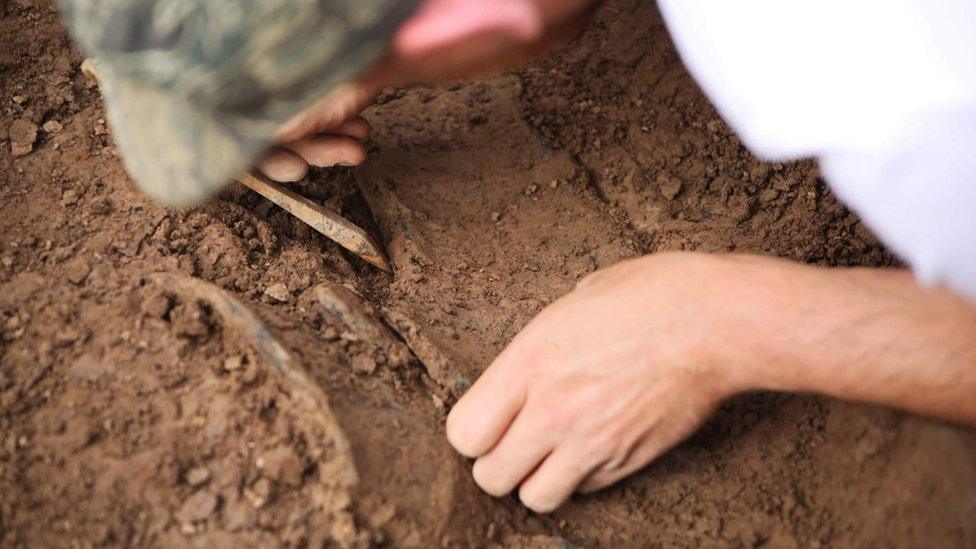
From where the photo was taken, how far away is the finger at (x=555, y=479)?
4.64ft

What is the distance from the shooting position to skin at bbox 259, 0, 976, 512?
1210 millimetres

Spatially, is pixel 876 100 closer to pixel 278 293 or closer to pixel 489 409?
pixel 489 409

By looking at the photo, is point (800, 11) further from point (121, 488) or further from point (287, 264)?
point (121, 488)

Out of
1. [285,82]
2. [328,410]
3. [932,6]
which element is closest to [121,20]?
[285,82]

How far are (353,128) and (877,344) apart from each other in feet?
3.44

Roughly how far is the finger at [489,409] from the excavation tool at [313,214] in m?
0.49

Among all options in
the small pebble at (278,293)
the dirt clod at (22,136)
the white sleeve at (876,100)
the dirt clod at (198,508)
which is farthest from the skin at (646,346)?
the dirt clod at (22,136)

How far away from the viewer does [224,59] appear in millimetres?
1105

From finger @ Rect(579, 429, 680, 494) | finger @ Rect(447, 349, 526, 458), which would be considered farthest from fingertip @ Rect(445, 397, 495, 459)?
finger @ Rect(579, 429, 680, 494)

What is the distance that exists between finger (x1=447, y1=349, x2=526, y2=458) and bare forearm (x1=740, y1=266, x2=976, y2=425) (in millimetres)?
387

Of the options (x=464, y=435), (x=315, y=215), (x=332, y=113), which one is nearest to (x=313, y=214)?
(x=315, y=215)

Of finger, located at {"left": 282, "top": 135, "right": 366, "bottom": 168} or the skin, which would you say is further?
finger, located at {"left": 282, "top": 135, "right": 366, "bottom": 168}

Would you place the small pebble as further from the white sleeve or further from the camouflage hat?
the white sleeve

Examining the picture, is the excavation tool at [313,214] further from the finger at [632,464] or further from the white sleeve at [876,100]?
the white sleeve at [876,100]
